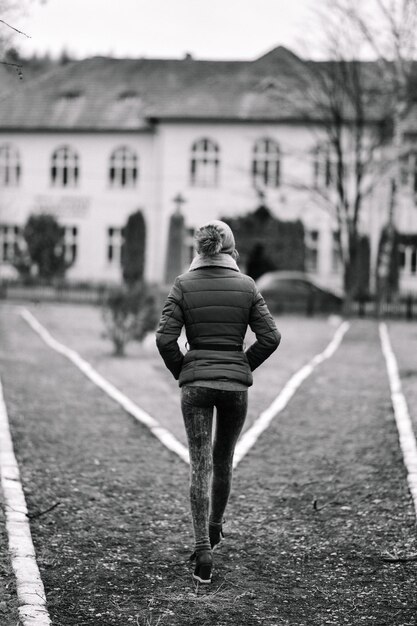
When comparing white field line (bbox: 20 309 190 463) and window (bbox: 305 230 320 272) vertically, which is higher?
window (bbox: 305 230 320 272)

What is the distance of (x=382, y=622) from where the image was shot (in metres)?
5.05

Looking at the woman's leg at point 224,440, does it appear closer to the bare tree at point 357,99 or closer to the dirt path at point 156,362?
the dirt path at point 156,362

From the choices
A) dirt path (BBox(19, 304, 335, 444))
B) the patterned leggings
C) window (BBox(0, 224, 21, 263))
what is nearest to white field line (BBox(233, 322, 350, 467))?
dirt path (BBox(19, 304, 335, 444))

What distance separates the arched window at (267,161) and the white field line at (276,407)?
21893mm

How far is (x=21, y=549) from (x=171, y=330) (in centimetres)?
167

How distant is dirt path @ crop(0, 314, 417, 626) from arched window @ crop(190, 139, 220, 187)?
31451 millimetres

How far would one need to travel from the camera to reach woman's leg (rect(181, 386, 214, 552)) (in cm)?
560

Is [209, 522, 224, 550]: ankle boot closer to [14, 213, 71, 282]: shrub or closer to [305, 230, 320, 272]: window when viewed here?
[14, 213, 71, 282]: shrub

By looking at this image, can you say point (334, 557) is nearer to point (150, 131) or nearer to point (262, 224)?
point (262, 224)

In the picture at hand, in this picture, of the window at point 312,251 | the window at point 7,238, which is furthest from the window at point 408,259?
the window at point 7,238

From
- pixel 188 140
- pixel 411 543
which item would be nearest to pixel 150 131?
pixel 188 140

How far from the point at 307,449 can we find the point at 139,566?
3928mm

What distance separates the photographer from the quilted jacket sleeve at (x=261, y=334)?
5.69 meters

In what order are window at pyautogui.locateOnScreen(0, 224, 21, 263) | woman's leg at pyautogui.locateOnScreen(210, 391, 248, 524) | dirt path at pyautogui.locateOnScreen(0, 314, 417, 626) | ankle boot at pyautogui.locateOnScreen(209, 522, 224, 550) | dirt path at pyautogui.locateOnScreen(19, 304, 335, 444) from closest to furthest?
dirt path at pyautogui.locateOnScreen(0, 314, 417, 626)
woman's leg at pyautogui.locateOnScreen(210, 391, 248, 524)
ankle boot at pyautogui.locateOnScreen(209, 522, 224, 550)
dirt path at pyautogui.locateOnScreen(19, 304, 335, 444)
window at pyautogui.locateOnScreen(0, 224, 21, 263)
